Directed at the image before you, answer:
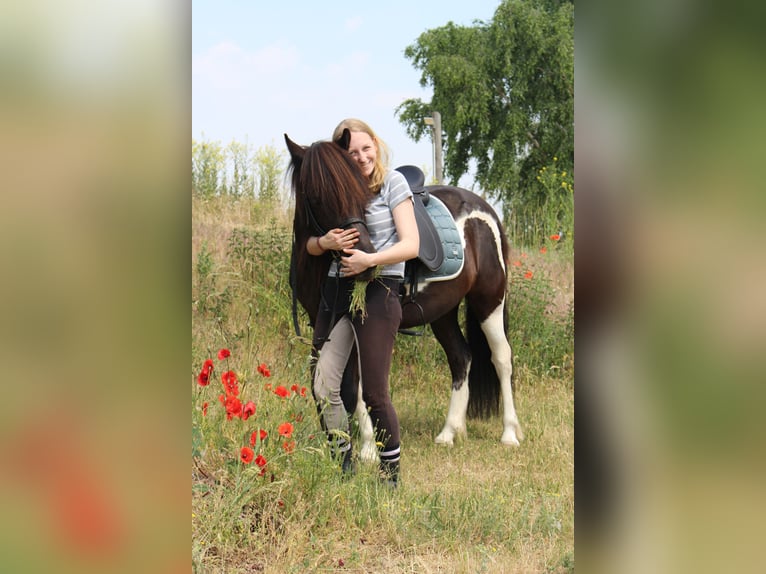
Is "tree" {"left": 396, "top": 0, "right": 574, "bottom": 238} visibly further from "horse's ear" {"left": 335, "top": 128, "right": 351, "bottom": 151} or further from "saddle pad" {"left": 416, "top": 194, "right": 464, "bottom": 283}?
"horse's ear" {"left": 335, "top": 128, "right": 351, "bottom": 151}

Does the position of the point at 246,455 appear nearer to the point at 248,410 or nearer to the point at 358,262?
the point at 248,410

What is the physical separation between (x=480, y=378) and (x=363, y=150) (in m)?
2.47

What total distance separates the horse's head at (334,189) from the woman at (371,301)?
0.06 m

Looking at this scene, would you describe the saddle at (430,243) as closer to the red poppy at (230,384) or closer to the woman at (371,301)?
the woman at (371,301)

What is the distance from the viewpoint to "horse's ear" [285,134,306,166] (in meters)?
3.36

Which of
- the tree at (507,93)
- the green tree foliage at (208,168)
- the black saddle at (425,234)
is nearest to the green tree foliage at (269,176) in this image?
the green tree foliage at (208,168)

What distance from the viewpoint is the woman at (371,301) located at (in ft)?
10.4

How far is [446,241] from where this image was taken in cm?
475

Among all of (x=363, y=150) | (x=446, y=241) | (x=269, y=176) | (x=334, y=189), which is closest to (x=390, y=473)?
(x=334, y=189)

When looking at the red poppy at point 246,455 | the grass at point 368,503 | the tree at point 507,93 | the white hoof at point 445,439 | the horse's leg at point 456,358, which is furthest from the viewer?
the tree at point 507,93
